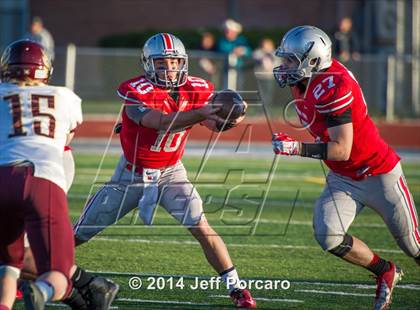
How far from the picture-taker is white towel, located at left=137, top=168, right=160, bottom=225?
5.82m

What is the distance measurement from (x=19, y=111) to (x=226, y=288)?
2.24 meters

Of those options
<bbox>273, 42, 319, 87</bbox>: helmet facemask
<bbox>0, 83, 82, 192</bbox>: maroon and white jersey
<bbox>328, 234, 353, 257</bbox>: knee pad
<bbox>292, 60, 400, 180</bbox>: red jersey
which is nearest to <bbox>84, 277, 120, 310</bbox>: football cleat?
<bbox>0, 83, 82, 192</bbox>: maroon and white jersey

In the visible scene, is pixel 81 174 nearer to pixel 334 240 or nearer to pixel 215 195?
pixel 215 195

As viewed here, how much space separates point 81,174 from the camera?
11.3 meters

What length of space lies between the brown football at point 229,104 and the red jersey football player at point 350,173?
60 centimetres

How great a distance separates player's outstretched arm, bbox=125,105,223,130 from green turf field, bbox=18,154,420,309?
3.47 ft

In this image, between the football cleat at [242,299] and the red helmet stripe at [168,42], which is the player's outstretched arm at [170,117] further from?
the football cleat at [242,299]

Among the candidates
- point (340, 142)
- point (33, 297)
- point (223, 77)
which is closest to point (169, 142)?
point (340, 142)

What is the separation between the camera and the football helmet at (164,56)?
5.83m

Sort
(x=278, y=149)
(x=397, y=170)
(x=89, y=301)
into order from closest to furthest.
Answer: (x=89, y=301) → (x=278, y=149) → (x=397, y=170)

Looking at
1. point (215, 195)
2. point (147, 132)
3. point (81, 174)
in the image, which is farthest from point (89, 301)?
point (81, 174)

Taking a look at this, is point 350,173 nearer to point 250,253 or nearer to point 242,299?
point 242,299

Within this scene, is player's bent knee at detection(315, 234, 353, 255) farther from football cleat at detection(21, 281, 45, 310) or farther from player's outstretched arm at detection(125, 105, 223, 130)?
football cleat at detection(21, 281, 45, 310)

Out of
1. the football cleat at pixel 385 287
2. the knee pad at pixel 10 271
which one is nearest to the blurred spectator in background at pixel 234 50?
the football cleat at pixel 385 287
